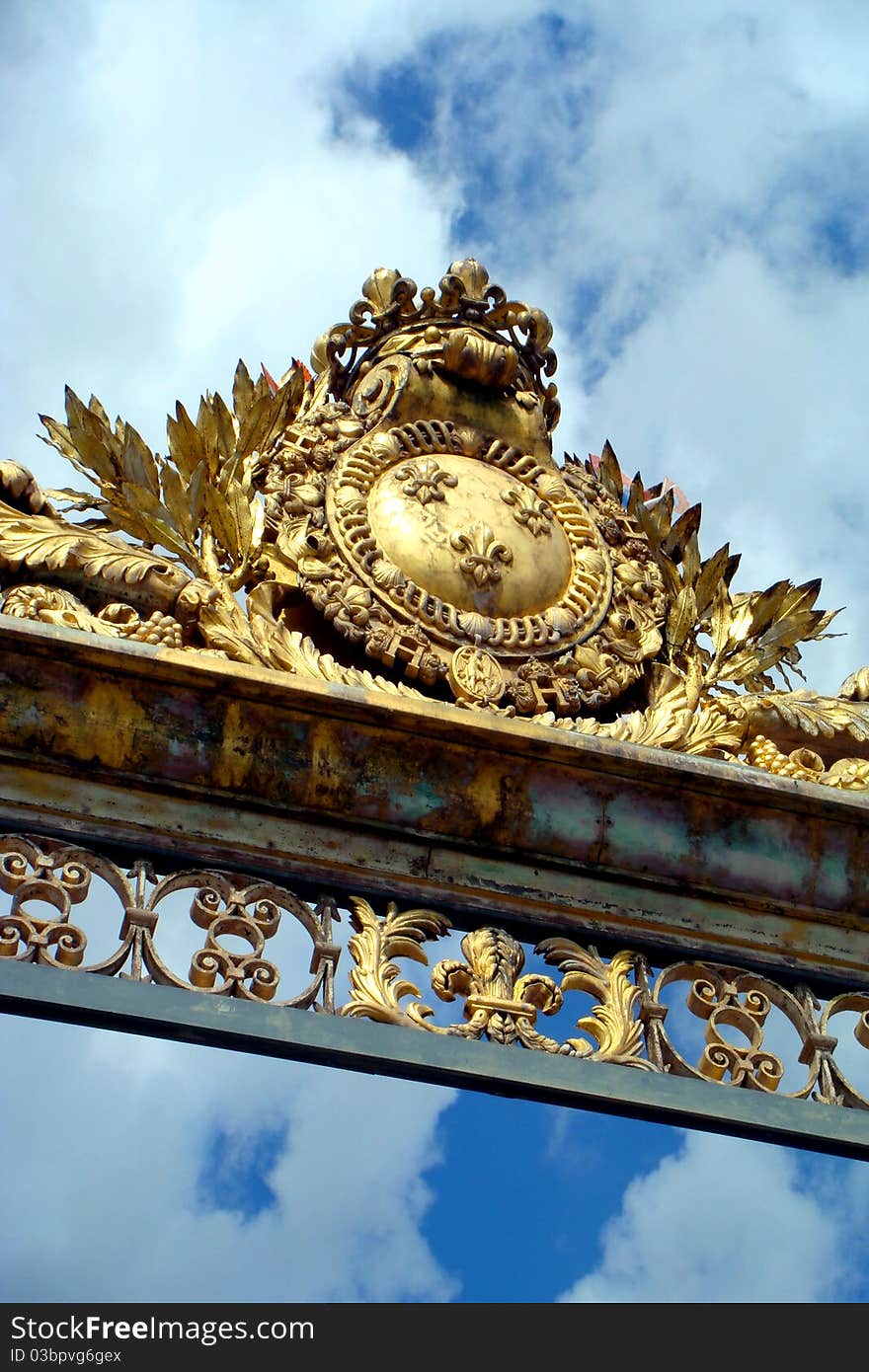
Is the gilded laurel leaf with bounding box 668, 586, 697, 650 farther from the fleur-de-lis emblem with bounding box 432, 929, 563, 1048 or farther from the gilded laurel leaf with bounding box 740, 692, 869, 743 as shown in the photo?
the fleur-de-lis emblem with bounding box 432, 929, 563, 1048

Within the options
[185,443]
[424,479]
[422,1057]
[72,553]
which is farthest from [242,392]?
[422,1057]

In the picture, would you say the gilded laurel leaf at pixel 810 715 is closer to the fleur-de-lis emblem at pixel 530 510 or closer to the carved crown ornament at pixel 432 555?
the carved crown ornament at pixel 432 555

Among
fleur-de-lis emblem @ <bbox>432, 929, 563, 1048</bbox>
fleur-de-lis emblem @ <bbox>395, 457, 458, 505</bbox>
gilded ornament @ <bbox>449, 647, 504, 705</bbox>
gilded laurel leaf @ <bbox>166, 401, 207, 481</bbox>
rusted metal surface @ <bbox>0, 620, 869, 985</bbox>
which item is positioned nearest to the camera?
fleur-de-lis emblem @ <bbox>432, 929, 563, 1048</bbox>

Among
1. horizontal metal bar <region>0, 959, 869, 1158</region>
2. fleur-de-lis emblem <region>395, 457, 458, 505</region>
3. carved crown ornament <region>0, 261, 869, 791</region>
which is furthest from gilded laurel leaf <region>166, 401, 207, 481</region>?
horizontal metal bar <region>0, 959, 869, 1158</region>

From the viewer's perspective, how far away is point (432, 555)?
6980mm

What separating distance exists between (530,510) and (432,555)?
44cm

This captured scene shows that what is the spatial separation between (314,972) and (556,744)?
0.90 meters

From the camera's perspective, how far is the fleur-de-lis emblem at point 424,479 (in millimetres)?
7129

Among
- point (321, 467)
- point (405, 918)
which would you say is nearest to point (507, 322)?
point (321, 467)

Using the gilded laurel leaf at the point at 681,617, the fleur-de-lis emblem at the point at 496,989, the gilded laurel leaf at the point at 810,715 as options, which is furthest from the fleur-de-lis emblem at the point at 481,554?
the fleur-de-lis emblem at the point at 496,989

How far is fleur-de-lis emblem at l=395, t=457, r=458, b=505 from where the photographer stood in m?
7.13

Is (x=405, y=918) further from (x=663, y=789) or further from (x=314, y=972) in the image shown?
(x=663, y=789)

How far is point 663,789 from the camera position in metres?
6.58

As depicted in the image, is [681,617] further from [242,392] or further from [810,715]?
[242,392]
